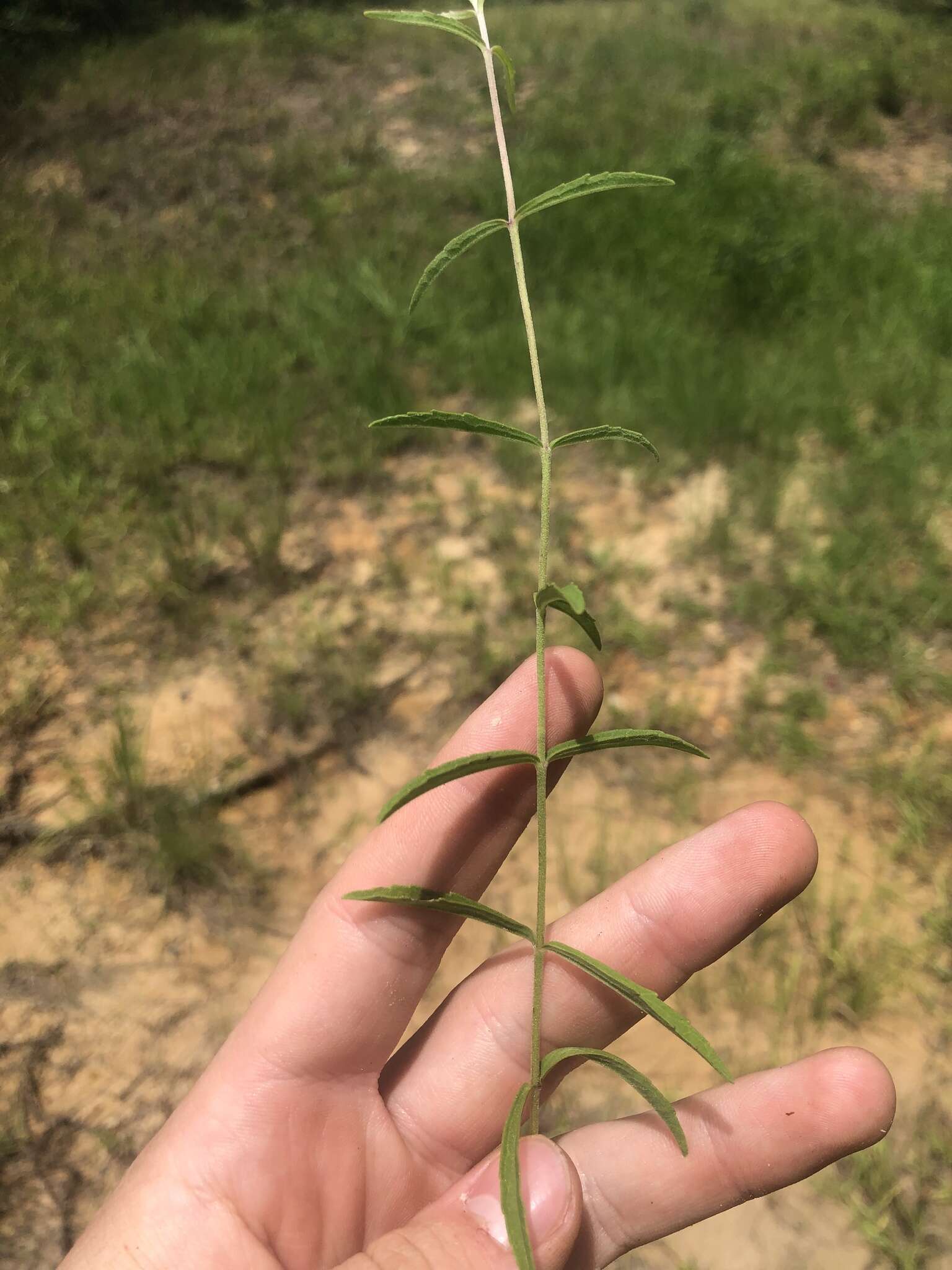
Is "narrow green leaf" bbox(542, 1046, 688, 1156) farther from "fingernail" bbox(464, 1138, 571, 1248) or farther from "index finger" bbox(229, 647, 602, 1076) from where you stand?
"index finger" bbox(229, 647, 602, 1076)

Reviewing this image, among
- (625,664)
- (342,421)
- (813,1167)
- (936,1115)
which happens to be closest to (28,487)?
(342,421)

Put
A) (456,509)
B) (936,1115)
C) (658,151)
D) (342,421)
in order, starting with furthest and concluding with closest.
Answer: (658,151)
(342,421)
(456,509)
(936,1115)

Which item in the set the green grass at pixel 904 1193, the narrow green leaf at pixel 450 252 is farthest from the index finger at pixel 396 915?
the green grass at pixel 904 1193

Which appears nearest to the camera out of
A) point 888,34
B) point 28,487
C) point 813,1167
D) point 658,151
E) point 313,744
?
point 813,1167

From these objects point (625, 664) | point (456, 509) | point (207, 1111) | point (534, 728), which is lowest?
point (625, 664)

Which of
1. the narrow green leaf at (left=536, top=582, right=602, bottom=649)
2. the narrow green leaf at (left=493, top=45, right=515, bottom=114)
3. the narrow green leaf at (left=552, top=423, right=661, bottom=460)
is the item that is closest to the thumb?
the narrow green leaf at (left=536, top=582, right=602, bottom=649)

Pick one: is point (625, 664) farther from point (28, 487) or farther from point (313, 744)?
point (28, 487)

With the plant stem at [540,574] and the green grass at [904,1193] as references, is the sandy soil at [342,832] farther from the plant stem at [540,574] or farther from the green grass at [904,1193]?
the plant stem at [540,574]

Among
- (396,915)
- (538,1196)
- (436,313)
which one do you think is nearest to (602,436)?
(396,915)
